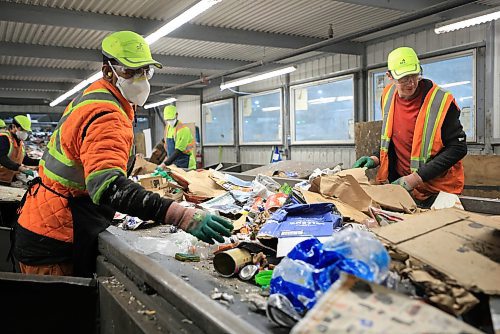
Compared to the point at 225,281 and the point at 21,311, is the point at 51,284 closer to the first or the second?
the point at 21,311

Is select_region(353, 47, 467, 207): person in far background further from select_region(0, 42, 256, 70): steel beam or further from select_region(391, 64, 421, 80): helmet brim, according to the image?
select_region(0, 42, 256, 70): steel beam

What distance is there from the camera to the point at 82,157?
5.01ft

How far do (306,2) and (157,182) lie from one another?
3.68 m

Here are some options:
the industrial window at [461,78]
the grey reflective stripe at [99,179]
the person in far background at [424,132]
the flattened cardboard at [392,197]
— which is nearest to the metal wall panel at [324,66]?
the industrial window at [461,78]

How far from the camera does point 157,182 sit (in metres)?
3.19

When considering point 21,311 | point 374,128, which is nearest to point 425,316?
point 21,311

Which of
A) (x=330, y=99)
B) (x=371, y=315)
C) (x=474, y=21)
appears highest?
(x=474, y=21)

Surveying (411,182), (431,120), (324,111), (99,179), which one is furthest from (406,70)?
(324,111)

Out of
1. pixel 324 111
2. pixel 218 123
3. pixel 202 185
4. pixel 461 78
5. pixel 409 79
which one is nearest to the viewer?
pixel 409 79

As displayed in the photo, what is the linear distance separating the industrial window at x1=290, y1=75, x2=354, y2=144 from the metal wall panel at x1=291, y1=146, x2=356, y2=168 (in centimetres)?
14

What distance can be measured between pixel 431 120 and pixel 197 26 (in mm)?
4744

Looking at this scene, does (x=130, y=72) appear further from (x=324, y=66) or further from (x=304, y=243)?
(x=324, y=66)

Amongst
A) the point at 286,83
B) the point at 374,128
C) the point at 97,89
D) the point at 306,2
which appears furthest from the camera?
the point at 286,83

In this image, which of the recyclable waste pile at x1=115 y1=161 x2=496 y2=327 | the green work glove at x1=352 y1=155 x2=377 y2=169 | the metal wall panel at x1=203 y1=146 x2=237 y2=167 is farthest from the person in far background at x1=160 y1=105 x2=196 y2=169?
the metal wall panel at x1=203 y1=146 x2=237 y2=167
